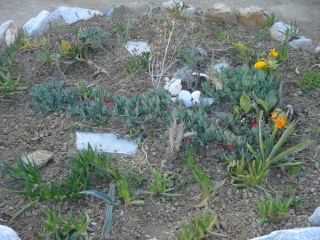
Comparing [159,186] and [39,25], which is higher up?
[39,25]

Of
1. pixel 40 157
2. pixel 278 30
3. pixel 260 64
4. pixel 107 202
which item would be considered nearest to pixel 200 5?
pixel 278 30

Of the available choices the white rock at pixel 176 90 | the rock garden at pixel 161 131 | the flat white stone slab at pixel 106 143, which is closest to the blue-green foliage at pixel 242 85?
the rock garden at pixel 161 131

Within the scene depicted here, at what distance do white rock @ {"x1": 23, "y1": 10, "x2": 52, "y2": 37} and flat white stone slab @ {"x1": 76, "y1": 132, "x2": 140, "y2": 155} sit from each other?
2.21 meters

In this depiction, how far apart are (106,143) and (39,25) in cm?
250

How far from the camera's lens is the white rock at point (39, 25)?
5.86 m

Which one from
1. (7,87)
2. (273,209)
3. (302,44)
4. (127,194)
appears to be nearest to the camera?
(273,209)

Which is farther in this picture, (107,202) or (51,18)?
(51,18)

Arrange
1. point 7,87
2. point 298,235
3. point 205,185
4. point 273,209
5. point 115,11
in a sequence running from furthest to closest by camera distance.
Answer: point 115,11, point 7,87, point 205,185, point 273,209, point 298,235

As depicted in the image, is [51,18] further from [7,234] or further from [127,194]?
[7,234]

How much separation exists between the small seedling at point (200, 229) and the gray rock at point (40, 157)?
1.24 metres

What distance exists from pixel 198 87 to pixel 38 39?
6.86ft

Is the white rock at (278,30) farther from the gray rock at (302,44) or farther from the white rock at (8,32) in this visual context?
the white rock at (8,32)

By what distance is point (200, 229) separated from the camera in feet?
10.0

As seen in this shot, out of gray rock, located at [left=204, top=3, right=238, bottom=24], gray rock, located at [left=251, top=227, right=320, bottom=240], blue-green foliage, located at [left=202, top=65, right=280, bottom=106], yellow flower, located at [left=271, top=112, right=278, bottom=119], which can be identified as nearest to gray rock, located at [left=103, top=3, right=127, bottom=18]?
gray rock, located at [left=204, top=3, right=238, bottom=24]
